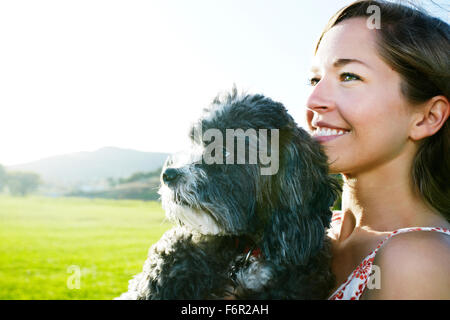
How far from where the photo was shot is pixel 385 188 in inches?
111

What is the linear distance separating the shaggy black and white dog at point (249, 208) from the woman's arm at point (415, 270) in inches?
16.6

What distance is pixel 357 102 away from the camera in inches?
97.7

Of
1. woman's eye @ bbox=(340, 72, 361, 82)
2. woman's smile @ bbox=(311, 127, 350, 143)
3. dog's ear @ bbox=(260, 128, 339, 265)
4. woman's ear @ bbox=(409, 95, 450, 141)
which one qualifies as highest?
woman's eye @ bbox=(340, 72, 361, 82)

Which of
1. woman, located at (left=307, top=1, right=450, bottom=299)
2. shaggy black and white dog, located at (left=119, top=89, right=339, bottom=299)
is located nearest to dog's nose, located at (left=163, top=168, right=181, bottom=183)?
shaggy black and white dog, located at (left=119, top=89, right=339, bottom=299)

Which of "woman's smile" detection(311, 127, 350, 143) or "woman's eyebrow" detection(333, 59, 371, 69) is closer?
"woman's eyebrow" detection(333, 59, 371, 69)

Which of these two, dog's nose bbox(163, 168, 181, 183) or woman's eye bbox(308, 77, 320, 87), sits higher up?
woman's eye bbox(308, 77, 320, 87)

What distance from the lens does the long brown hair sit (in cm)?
259

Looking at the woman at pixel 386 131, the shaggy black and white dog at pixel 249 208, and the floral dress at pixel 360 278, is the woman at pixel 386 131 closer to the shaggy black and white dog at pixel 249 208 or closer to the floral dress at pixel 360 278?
the floral dress at pixel 360 278

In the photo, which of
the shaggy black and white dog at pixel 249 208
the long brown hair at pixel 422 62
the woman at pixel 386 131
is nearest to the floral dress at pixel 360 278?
the woman at pixel 386 131

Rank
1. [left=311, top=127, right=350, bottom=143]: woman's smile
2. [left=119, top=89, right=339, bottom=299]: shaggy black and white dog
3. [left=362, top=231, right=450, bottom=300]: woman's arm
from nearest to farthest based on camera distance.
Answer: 1. [left=362, top=231, right=450, bottom=300]: woman's arm
2. [left=119, top=89, right=339, bottom=299]: shaggy black and white dog
3. [left=311, top=127, right=350, bottom=143]: woman's smile

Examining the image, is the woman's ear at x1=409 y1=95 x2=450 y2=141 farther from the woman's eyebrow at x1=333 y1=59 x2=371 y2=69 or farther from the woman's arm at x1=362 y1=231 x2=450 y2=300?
the woman's arm at x1=362 y1=231 x2=450 y2=300

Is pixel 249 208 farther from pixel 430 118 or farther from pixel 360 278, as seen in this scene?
pixel 430 118

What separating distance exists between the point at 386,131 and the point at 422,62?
553mm

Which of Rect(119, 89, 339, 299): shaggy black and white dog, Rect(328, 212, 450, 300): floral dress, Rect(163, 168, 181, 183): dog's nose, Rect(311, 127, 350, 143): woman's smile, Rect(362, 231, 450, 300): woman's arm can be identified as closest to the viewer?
Rect(362, 231, 450, 300): woman's arm
